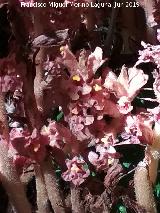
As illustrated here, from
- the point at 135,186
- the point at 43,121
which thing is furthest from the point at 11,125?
the point at 135,186

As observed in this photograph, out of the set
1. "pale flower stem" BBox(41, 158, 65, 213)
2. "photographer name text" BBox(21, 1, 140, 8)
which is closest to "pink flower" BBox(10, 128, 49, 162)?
"pale flower stem" BBox(41, 158, 65, 213)

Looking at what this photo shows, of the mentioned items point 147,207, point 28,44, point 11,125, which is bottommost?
point 147,207

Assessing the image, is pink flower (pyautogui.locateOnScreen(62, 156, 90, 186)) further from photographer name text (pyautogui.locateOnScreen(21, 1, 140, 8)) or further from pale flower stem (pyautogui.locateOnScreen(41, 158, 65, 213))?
photographer name text (pyautogui.locateOnScreen(21, 1, 140, 8))

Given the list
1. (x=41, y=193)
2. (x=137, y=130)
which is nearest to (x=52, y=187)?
(x=41, y=193)

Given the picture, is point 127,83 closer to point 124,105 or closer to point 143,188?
point 124,105

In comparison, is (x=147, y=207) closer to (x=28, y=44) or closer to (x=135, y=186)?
(x=135, y=186)

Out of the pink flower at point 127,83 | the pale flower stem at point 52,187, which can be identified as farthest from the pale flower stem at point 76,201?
the pink flower at point 127,83

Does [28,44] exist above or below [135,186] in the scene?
above
